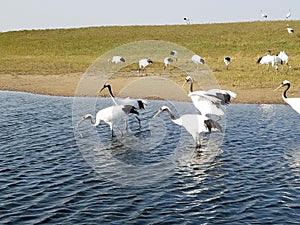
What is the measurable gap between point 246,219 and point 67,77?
95.5 feet

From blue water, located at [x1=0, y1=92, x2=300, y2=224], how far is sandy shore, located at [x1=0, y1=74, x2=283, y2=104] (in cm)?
568

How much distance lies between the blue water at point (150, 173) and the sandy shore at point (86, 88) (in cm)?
568

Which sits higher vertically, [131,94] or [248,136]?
[131,94]

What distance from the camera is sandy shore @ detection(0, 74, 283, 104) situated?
81.4ft

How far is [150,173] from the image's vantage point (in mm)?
11852

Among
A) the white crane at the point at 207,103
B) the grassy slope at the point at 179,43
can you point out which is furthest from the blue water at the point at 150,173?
the grassy slope at the point at 179,43

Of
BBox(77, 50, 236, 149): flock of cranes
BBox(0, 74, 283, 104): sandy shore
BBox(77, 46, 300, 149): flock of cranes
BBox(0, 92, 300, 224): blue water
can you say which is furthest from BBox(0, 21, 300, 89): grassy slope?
BBox(0, 92, 300, 224): blue water

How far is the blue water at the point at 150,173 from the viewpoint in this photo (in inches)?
359

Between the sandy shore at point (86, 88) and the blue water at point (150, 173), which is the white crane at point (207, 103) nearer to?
the blue water at point (150, 173)

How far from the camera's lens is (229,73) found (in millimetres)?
33531

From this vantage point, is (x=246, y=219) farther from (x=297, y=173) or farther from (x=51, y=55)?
(x=51, y=55)

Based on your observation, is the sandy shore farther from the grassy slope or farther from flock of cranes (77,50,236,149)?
flock of cranes (77,50,236,149)

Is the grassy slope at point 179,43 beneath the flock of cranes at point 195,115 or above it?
above

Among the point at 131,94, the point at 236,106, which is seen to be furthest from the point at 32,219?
the point at 131,94
